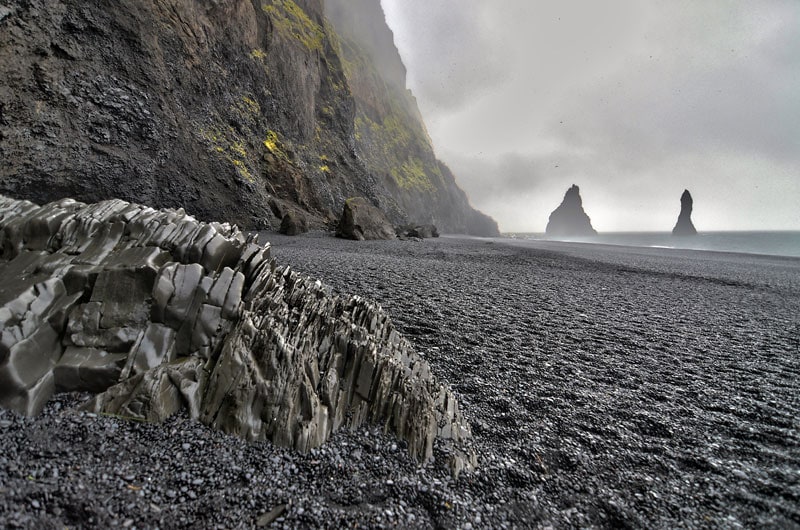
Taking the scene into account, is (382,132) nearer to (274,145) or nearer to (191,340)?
(274,145)

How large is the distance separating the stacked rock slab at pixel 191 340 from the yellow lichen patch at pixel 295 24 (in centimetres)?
2579

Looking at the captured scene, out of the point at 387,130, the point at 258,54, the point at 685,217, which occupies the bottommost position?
the point at 258,54

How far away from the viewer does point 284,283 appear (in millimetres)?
3564

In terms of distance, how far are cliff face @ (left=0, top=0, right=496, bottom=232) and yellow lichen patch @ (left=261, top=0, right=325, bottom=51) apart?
0.16 m

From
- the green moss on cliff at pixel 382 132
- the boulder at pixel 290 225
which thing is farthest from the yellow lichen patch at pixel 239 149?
the green moss on cliff at pixel 382 132

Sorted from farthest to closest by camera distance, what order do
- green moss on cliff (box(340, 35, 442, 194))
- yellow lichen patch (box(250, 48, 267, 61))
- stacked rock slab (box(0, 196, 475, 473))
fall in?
1. green moss on cliff (box(340, 35, 442, 194))
2. yellow lichen patch (box(250, 48, 267, 61))
3. stacked rock slab (box(0, 196, 475, 473))

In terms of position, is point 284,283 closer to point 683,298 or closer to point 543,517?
point 543,517

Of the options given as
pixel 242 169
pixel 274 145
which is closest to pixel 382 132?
pixel 274 145

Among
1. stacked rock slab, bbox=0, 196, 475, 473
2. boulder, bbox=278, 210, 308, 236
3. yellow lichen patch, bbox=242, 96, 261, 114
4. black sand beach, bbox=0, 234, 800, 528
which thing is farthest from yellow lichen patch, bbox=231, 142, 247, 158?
black sand beach, bbox=0, 234, 800, 528

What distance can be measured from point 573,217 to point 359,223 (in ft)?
520

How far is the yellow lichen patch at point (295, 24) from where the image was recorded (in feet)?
78.0

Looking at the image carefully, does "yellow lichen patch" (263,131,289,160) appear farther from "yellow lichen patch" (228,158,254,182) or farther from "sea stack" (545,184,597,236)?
"sea stack" (545,184,597,236)

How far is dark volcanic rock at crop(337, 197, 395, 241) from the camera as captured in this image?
18.5 meters

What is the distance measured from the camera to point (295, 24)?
25.8 meters
